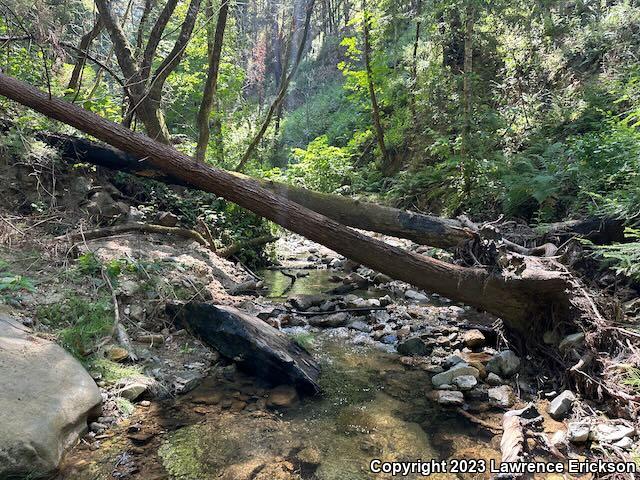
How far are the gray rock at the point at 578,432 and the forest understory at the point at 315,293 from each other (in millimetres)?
22

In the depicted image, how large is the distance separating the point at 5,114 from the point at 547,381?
8.46 meters

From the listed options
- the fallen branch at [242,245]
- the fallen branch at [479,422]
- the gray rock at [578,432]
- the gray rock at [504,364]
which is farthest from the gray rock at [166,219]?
the gray rock at [578,432]

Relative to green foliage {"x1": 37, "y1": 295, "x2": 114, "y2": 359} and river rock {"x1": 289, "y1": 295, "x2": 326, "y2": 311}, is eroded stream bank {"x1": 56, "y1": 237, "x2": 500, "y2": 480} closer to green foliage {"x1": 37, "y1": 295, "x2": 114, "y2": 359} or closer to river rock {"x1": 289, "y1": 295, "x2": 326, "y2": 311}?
green foliage {"x1": 37, "y1": 295, "x2": 114, "y2": 359}

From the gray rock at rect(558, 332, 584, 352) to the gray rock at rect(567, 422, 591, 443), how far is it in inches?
39.6

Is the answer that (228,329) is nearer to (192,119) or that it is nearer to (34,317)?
(34,317)

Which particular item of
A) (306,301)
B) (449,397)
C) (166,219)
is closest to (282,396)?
(449,397)

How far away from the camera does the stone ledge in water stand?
444 cm

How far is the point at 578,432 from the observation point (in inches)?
136

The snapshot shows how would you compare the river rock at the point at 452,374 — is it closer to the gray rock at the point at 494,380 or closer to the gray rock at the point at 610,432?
the gray rock at the point at 494,380

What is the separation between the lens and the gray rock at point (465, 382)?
14.5 ft

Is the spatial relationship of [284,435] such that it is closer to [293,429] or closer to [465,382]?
[293,429]

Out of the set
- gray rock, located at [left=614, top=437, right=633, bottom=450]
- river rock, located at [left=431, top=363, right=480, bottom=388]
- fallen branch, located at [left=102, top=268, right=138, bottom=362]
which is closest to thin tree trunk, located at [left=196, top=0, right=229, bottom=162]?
fallen branch, located at [left=102, top=268, right=138, bottom=362]

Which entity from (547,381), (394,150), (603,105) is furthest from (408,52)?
(547,381)

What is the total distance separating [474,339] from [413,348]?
2.70ft
